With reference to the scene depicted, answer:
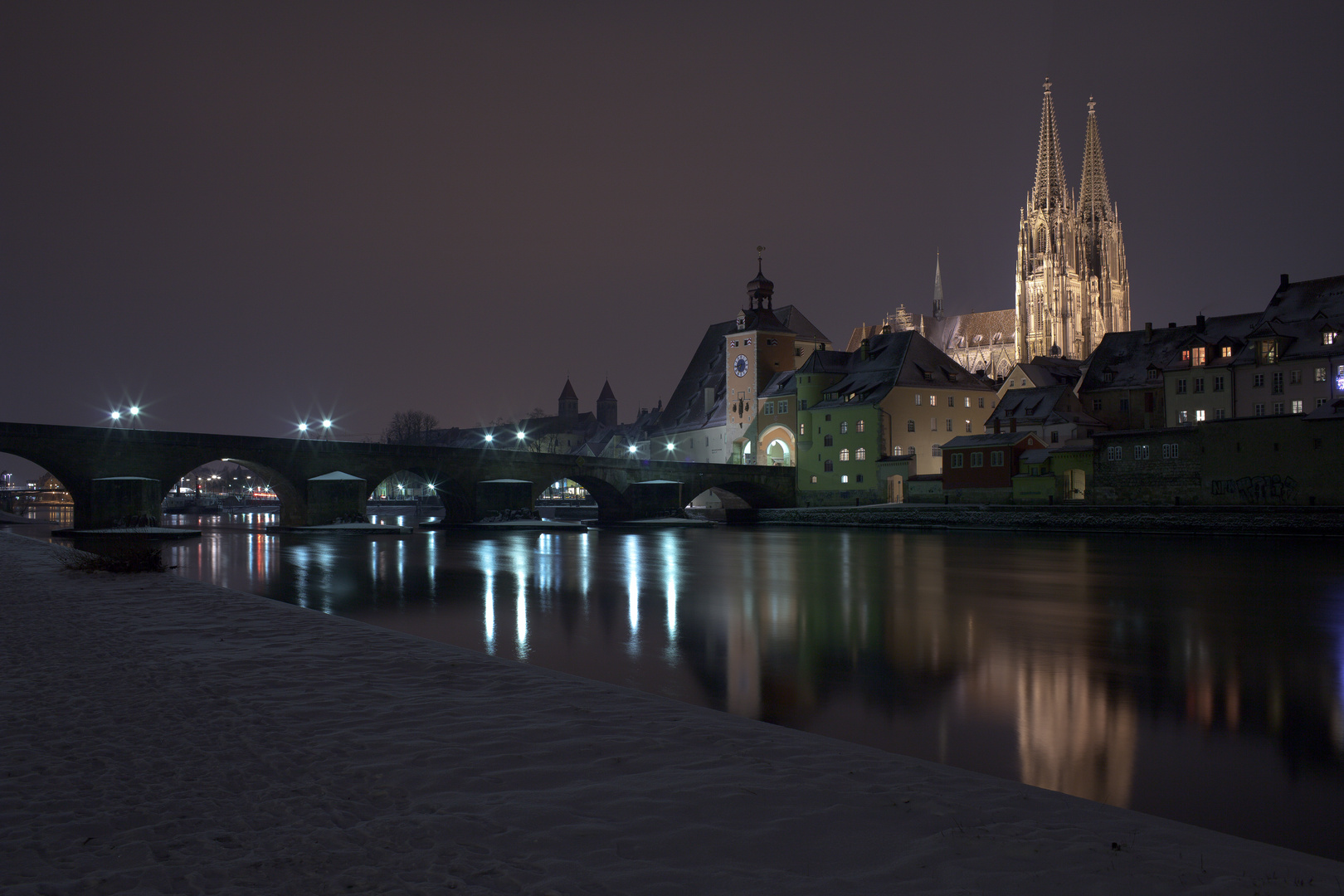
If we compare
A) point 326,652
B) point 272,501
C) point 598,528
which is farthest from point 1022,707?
point 272,501

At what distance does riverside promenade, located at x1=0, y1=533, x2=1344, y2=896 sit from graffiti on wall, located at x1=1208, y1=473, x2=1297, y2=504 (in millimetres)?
52941

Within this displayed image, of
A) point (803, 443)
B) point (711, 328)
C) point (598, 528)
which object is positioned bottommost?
point (598, 528)

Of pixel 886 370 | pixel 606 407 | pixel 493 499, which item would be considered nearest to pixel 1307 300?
pixel 886 370

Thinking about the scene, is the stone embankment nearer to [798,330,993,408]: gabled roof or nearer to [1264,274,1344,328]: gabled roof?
[798,330,993,408]: gabled roof

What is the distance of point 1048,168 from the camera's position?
14125 centimetres

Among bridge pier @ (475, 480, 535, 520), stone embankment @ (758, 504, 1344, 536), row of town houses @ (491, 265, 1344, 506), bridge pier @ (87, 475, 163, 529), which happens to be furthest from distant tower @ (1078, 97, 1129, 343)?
bridge pier @ (87, 475, 163, 529)

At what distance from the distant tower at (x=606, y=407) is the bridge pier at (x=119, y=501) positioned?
138426 millimetres

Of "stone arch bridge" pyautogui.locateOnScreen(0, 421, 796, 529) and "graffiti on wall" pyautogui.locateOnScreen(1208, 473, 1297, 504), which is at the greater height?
"stone arch bridge" pyautogui.locateOnScreen(0, 421, 796, 529)

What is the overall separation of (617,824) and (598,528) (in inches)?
2608

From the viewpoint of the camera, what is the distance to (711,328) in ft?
406

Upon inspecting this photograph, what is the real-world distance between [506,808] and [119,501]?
5382 cm

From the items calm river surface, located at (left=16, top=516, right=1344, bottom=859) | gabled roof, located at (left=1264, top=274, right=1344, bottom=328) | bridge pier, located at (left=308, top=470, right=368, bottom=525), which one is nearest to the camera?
calm river surface, located at (left=16, top=516, right=1344, bottom=859)

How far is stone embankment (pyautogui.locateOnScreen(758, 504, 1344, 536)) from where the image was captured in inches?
1892

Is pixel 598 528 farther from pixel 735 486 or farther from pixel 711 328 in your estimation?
pixel 711 328
